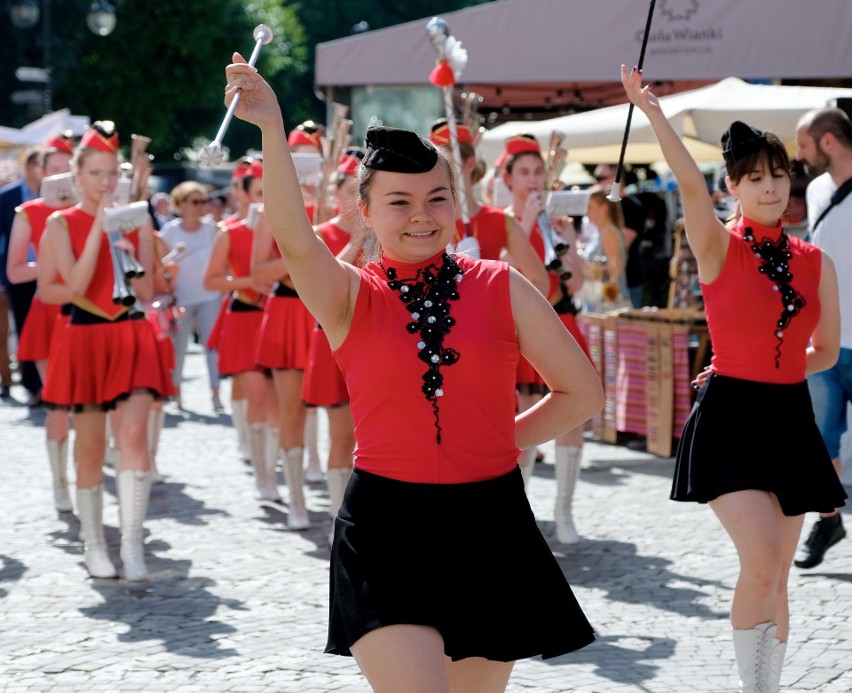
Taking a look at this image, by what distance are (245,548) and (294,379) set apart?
3.73 feet

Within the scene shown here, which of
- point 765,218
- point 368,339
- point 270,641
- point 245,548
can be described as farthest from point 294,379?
point 368,339

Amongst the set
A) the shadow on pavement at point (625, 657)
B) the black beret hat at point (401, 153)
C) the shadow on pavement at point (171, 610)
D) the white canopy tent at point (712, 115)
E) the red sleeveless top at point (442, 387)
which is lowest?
the shadow on pavement at point (171, 610)

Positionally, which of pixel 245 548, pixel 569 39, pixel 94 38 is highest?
pixel 94 38

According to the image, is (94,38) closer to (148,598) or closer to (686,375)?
(686,375)

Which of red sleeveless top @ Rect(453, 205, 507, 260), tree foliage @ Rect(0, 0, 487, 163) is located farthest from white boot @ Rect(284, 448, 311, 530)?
tree foliage @ Rect(0, 0, 487, 163)

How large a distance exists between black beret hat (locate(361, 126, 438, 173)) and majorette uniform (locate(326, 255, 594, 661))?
26 cm

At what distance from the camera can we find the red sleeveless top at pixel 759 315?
Answer: 4.39 m

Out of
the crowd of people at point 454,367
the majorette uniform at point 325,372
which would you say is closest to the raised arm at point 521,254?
the crowd of people at point 454,367

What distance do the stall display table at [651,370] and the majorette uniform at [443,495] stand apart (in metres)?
7.51

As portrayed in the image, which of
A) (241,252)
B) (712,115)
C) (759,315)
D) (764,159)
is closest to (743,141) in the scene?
(764,159)

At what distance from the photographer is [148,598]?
6.40 meters

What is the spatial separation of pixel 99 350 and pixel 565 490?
252 centimetres

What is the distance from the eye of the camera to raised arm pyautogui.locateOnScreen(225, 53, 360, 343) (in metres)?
2.85

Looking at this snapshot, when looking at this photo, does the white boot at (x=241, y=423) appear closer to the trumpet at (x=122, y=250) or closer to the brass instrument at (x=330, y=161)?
the brass instrument at (x=330, y=161)
